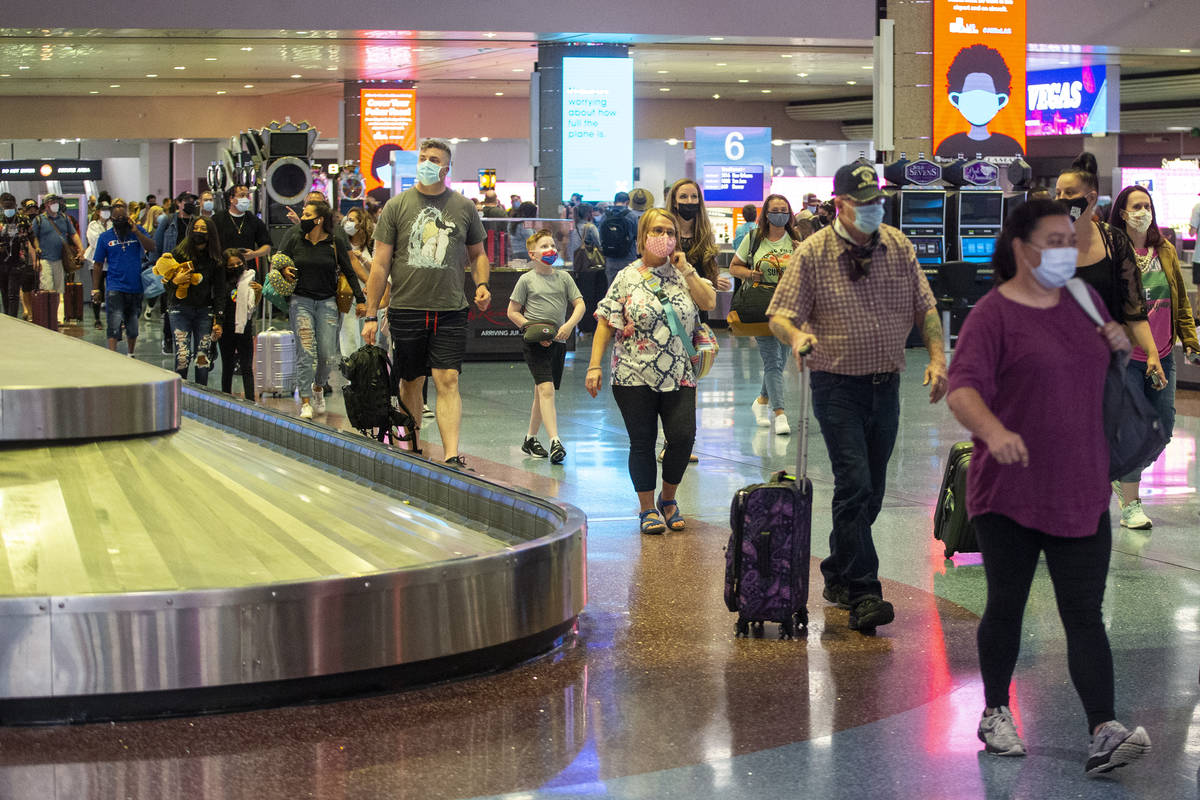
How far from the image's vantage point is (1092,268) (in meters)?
6.36

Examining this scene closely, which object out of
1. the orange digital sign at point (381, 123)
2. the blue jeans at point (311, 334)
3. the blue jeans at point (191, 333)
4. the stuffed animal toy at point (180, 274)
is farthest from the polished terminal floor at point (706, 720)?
the orange digital sign at point (381, 123)

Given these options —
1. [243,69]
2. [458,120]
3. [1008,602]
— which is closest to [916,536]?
[1008,602]

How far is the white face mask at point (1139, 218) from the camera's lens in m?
7.27

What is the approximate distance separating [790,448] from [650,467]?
3322mm

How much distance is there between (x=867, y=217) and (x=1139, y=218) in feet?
7.76

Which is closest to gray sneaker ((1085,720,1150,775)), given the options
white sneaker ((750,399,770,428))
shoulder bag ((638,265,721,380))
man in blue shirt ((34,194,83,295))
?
shoulder bag ((638,265,721,380))

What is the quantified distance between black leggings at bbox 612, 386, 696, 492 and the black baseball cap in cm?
193

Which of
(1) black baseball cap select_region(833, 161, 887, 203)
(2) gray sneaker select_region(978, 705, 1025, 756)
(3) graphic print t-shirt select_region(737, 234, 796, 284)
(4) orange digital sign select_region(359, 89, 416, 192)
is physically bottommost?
(2) gray sneaker select_region(978, 705, 1025, 756)

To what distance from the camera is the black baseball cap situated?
5547 millimetres

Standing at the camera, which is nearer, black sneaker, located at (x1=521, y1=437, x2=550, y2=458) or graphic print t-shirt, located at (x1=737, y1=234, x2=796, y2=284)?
black sneaker, located at (x1=521, y1=437, x2=550, y2=458)

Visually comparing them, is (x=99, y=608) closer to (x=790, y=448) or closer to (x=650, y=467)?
(x=650, y=467)

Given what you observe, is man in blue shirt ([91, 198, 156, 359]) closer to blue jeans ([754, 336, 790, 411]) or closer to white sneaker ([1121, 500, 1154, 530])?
blue jeans ([754, 336, 790, 411])

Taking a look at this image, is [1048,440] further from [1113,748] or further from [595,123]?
[595,123]

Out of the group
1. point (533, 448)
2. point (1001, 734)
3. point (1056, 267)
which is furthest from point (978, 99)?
point (1001, 734)
